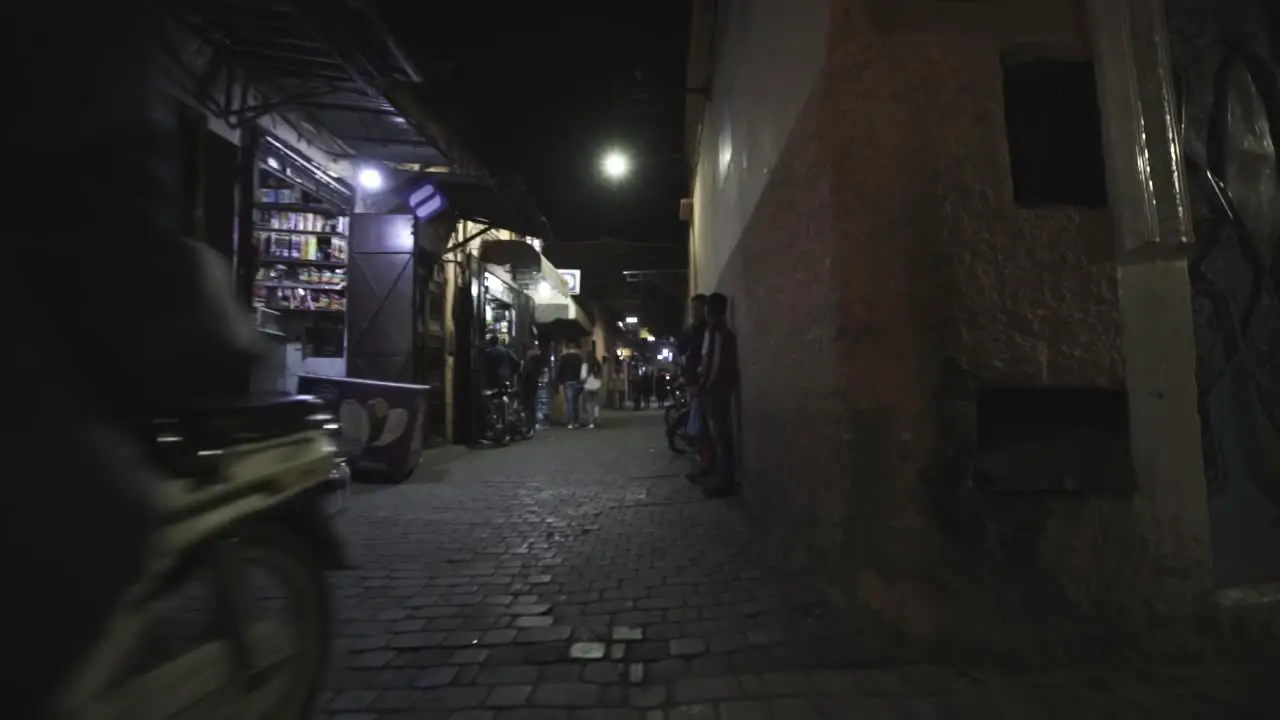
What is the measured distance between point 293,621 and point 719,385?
4425 millimetres

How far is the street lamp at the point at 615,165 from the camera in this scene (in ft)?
41.8

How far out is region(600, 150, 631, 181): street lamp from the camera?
12734 millimetres

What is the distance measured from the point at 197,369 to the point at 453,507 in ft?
16.1

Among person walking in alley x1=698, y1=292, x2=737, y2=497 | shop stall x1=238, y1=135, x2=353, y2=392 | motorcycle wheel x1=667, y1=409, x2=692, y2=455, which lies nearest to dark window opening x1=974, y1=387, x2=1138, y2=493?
person walking in alley x1=698, y1=292, x2=737, y2=497

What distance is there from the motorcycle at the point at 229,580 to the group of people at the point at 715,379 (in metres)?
4.14

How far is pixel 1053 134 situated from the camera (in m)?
3.14

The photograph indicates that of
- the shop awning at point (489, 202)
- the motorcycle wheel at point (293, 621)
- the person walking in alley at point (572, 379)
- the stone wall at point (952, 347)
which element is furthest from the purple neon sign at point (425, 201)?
the motorcycle wheel at point (293, 621)

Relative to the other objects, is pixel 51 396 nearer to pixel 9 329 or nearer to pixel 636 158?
pixel 9 329

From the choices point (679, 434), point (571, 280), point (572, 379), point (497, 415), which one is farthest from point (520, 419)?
point (571, 280)

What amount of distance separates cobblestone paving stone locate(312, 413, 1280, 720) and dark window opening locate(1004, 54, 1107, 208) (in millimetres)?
2076

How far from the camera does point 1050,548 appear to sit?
266 cm

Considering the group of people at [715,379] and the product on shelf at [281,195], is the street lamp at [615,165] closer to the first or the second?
the product on shelf at [281,195]

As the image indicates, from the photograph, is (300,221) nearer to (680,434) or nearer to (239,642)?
(680,434)

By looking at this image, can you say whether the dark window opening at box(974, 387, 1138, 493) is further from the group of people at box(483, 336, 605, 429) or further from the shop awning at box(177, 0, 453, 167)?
the group of people at box(483, 336, 605, 429)
